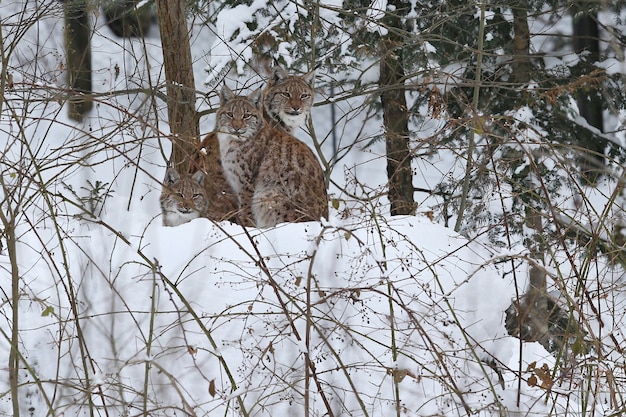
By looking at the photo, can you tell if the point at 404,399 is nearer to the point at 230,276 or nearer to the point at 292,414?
the point at 292,414

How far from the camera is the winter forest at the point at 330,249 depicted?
9.99 feet

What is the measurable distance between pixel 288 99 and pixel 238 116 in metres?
0.72

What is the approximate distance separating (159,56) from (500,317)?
920 cm

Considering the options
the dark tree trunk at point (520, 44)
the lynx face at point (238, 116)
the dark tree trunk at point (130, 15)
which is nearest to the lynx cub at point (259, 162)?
the lynx face at point (238, 116)

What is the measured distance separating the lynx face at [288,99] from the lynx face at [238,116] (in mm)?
470

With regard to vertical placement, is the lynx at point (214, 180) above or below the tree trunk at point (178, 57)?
below

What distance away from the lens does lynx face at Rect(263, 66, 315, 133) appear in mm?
7266

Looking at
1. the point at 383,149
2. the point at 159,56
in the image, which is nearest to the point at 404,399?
the point at 383,149

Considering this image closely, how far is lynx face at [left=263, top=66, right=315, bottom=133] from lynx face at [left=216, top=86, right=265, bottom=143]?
0.47 metres

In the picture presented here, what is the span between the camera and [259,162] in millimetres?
6688

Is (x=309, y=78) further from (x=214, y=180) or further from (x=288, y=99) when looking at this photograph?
(x=214, y=180)

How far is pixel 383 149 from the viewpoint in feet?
33.4

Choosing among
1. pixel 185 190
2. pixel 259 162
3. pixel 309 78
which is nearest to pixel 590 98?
pixel 309 78

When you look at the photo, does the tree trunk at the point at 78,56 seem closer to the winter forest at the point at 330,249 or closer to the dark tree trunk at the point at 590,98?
the winter forest at the point at 330,249
